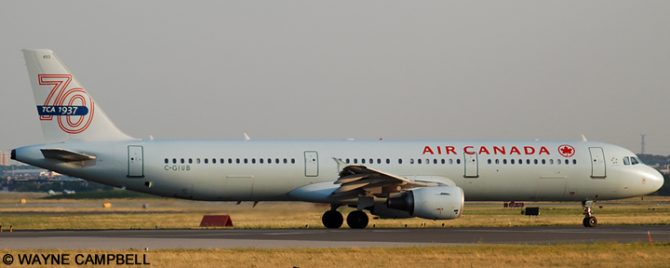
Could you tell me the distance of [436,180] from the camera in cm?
2861

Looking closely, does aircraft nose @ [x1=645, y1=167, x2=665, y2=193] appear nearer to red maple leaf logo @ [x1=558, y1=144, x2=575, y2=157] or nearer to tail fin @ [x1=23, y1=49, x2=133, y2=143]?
red maple leaf logo @ [x1=558, y1=144, x2=575, y2=157]

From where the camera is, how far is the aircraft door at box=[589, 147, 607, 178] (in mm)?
30156

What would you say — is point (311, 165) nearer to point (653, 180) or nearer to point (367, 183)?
point (367, 183)

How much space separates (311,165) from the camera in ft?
92.0

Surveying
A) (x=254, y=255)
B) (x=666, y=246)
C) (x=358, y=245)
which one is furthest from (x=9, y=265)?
(x=666, y=246)

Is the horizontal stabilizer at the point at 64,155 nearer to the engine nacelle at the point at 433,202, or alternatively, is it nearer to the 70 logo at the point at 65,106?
the 70 logo at the point at 65,106

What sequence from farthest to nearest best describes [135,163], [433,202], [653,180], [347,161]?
[653,180], [347,161], [135,163], [433,202]

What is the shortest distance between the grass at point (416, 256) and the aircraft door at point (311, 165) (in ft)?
30.2

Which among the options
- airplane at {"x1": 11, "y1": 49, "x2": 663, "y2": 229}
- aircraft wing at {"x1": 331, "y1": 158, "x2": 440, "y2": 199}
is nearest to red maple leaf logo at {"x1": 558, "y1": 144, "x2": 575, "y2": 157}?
airplane at {"x1": 11, "y1": 49, "x2": 663, "y2": 229}

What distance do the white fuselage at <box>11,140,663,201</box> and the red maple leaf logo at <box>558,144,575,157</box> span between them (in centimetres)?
5

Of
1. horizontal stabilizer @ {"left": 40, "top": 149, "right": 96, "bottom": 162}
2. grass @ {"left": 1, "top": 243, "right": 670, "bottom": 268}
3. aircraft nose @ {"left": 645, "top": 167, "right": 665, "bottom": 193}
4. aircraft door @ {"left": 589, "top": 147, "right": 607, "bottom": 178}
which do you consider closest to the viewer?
grass @ {"left": 1, "top": 243, "right": 670, "bottom": 268}

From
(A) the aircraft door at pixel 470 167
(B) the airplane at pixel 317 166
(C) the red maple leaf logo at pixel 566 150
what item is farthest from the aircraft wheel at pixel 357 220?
(C) the red maple leaf logo at pixel 566 150

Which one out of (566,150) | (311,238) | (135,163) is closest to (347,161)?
(311,238)

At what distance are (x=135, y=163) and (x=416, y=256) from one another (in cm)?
1285
